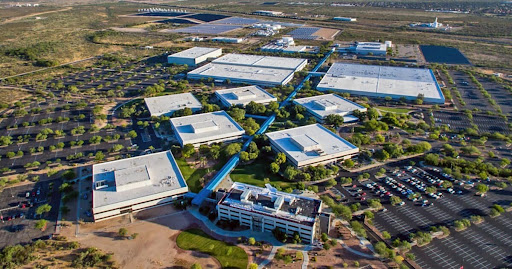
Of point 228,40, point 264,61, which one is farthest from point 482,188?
point 228,40

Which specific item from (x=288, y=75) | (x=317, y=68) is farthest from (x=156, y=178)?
(x=317, y=68)

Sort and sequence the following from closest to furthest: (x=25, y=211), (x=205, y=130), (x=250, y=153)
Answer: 1. (x=25, y=211)
2. (x=250, y=153)
3. (x=205, y=130)

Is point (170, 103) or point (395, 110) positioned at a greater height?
point (170, 103)

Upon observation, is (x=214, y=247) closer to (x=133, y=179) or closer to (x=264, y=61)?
(x=133, y=179)

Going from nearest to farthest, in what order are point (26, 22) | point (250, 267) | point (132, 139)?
point (250, 267)
point (132, 139)
point (26, 22)

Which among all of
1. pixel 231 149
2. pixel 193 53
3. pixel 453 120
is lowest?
pixel 453 120

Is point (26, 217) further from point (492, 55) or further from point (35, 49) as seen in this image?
point (492, 55)

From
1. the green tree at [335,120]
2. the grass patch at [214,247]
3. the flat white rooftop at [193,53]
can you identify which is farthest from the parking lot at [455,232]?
the flat white rooftop at [193,53]
